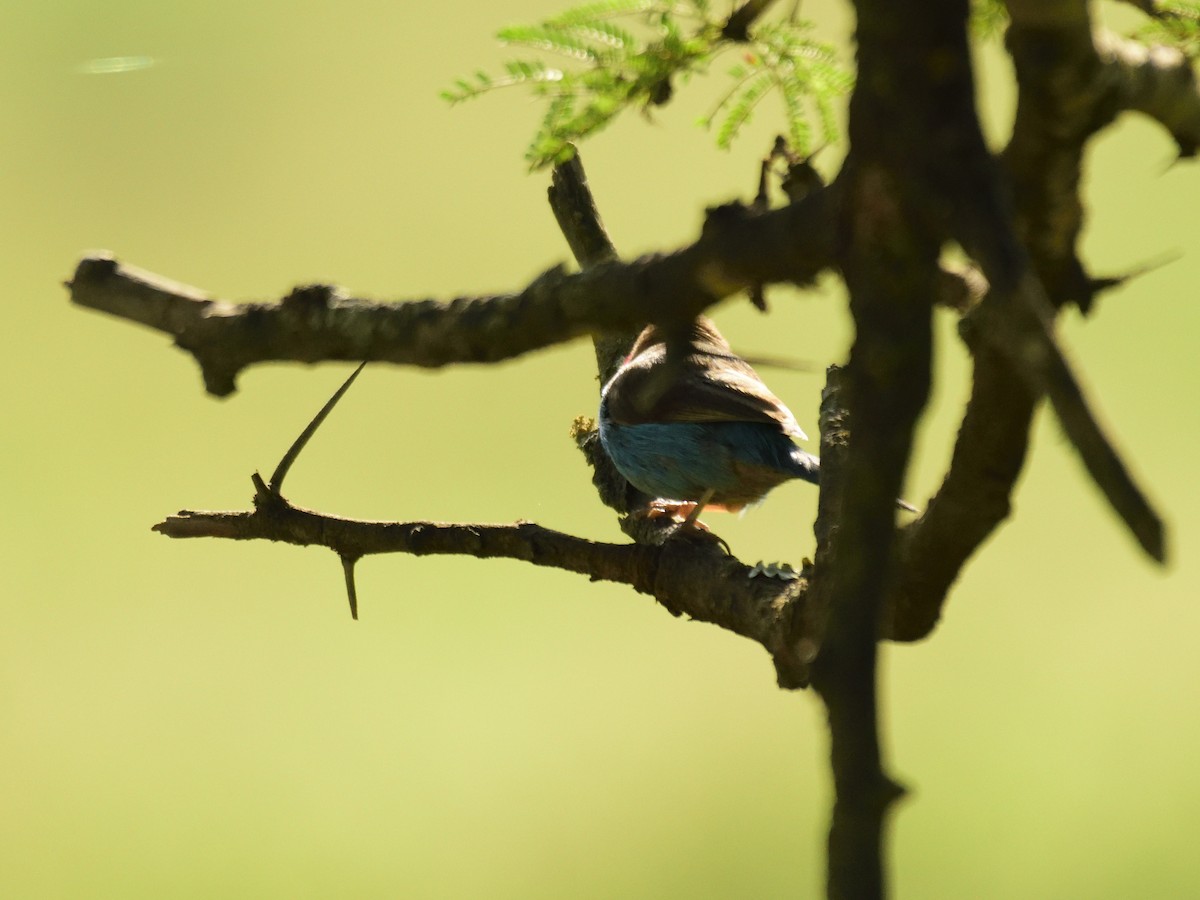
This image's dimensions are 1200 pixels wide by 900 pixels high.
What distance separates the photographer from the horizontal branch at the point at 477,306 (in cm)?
96

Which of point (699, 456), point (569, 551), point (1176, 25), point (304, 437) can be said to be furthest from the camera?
point (699, 456)

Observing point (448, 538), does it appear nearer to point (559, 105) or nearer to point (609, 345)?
point (559, 105)

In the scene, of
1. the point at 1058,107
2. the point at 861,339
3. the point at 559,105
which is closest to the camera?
the point at 861,339

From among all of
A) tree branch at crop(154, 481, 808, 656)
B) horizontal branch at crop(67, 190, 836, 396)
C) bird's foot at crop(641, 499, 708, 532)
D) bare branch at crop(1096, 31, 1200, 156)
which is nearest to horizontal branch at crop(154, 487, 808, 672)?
tree branch at crop(154, 481, 808, 656)

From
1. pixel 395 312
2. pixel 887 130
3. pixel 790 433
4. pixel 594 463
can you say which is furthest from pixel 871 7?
pixel 594 463

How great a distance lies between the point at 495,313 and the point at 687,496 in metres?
2.31

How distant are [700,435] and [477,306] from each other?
7.50 feet

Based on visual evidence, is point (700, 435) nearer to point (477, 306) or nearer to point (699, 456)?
point (699, 456)

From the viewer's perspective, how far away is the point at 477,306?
108 centimetres

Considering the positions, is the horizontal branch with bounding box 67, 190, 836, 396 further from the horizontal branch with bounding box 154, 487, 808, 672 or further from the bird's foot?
the bird's foot

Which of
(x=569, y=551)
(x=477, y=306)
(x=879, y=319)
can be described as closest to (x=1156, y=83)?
(x=879, y=319)

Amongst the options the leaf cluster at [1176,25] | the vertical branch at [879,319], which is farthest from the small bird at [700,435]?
the vertical branch at [879,319]

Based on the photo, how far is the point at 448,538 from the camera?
87.4 inches

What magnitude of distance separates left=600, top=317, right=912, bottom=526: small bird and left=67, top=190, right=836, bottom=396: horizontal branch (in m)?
1.98
